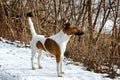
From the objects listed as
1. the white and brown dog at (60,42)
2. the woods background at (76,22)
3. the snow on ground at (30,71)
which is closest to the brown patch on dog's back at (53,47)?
the white and brown dog at (60,42)

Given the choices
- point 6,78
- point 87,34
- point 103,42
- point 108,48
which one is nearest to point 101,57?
point 108,48

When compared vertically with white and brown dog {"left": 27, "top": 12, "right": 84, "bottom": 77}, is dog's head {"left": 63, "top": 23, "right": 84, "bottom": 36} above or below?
above

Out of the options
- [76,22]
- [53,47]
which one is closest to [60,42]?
[53,47]

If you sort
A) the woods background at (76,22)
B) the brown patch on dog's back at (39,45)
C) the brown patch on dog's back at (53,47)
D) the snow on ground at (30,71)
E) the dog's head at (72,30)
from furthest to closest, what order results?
1. the woods background at (76,22)
2. the brown patch on dog's back at (39,45)
3. the snow on ground at (30,71)
4. the brown patch on dog's back at (53,47)
5. the dog's head at (72,30)

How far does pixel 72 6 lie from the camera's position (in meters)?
14.9

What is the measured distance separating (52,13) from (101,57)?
5982 millimetres

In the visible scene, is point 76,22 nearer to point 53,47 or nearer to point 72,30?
point 53,47

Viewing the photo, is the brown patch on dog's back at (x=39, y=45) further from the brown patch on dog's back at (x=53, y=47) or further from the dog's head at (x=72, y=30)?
the dog's head at (x=72, y=30)

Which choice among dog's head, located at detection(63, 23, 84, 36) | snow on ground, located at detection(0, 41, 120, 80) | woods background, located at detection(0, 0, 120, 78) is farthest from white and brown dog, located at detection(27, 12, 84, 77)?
woods background, located at detection(0, 0, 120, 78)

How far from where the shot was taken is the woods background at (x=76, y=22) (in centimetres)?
1159

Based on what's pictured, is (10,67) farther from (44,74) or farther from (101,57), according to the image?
(101,57)

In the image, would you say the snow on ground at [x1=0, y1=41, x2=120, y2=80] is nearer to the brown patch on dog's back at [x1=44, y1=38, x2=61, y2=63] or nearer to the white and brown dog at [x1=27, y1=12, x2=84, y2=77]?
the white and brown dog at [x1=27, y1=12, x2=84, y2=77]

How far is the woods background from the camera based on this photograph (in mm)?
11594

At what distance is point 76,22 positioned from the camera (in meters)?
14.6
